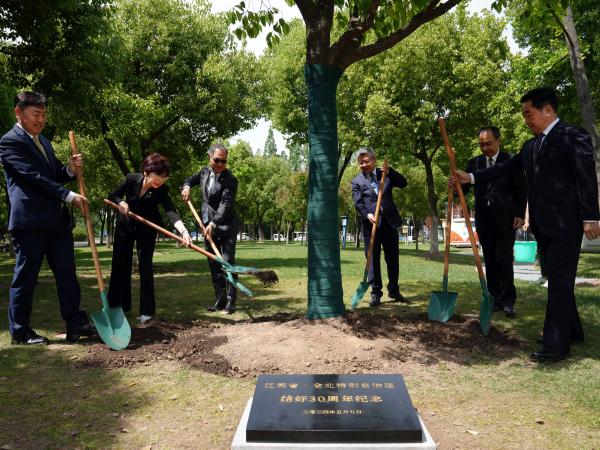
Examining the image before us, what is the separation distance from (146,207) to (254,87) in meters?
11.1

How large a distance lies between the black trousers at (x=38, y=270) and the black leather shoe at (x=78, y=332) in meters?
0.04

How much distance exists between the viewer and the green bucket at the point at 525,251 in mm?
16542

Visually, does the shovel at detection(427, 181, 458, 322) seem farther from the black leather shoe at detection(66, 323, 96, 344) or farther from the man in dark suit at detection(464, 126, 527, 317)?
the black leather shoe at detection(66, 323, 96, 344)

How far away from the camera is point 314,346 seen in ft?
15.7

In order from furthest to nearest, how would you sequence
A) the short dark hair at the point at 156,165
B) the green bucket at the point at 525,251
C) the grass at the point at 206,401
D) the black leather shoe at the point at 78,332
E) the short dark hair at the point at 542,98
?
the green bucket at the point at 525,251 → the short dark hair at the point at 156,165 → the black leather shoe at the point at 78,332 → the short dark hair at the point at 542,98 → the grass at the point at 206,401

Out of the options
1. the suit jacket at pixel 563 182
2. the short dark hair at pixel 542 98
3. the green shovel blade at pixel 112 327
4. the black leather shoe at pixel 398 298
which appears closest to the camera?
the suit jacket at pixel 563 182

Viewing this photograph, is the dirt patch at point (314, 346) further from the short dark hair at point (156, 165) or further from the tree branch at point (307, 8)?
the tree branch at point (307, 8)

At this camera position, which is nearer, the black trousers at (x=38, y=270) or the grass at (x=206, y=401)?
the grass at (x=206, y=401)

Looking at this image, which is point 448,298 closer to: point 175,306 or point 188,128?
point 175,306

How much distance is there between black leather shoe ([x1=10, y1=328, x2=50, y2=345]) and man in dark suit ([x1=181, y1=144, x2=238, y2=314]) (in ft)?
8.18

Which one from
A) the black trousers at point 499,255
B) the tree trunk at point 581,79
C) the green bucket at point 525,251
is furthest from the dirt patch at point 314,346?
the green bucket at point 525,251

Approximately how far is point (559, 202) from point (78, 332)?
16.6 feet

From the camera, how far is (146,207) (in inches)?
254

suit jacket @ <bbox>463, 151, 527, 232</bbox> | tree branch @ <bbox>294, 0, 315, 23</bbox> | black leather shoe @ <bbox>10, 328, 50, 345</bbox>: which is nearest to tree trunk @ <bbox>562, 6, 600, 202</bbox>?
suit jacket @ <bbox>463, 151, 527, 232</bbox>
